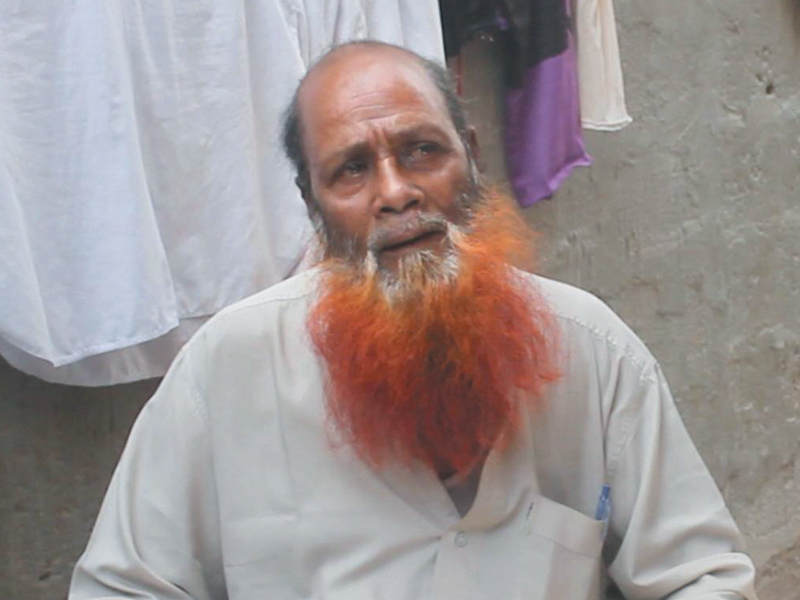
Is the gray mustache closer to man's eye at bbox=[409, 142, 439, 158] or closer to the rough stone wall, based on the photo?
man's eye at bbox=[409, 142, 439, 158]

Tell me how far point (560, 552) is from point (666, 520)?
17 centimetres

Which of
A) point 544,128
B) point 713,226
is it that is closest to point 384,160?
point 544,128

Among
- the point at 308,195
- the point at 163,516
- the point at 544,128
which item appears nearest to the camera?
the point at 163,516

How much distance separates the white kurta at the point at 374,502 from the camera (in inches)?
88.7

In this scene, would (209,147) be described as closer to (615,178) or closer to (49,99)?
(49,99)

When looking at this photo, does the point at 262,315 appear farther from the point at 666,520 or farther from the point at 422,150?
the point at 666,520

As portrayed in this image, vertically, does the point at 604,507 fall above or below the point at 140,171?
below

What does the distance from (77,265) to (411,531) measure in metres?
0.81

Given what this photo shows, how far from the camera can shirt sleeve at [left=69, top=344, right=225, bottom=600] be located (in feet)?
7.33

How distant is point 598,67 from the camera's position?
12.3 feet

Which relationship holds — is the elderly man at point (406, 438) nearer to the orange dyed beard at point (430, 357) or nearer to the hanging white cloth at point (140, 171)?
the orange dyed beard at point (430, 357)

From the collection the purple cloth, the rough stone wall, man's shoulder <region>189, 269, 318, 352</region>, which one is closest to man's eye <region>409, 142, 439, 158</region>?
man's shoulder <region>189, 269, 318, 352</region>

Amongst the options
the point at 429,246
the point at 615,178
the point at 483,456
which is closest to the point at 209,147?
the point at 429,246

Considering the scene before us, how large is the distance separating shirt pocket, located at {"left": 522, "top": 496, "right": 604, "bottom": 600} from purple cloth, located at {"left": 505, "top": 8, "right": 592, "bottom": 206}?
61.5 inches
